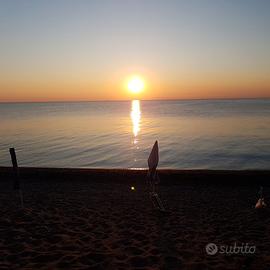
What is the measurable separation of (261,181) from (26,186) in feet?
38.8

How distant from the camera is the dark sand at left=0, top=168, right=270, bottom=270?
7.45m

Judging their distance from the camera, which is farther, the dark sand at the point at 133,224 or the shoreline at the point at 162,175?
the shoreline at the point at 162,175

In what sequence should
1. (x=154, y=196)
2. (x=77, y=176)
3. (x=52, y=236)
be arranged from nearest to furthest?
1. (x=52, y=236)
2. (x=154, y=196)
3. (x=77, y=176)

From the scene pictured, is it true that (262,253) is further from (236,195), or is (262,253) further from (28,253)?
(236,195)

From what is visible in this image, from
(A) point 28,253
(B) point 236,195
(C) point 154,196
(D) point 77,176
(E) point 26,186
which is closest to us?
(A) point 28,253

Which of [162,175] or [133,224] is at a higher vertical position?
[133,224]

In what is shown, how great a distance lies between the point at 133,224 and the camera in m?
10.3

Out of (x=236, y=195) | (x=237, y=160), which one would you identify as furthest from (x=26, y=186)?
(x=237, y=160)

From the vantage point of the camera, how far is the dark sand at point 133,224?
7445 millimetres

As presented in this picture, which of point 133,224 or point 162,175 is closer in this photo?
point 133,224

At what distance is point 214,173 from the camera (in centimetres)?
1809

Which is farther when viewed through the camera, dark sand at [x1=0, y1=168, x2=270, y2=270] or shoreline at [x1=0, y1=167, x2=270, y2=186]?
shoreline at [x1=0, y1=167, x2=270, y2=186]

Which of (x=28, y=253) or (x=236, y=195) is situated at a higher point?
(x=28, y=253)

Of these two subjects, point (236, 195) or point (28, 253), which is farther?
point (236, 195)
